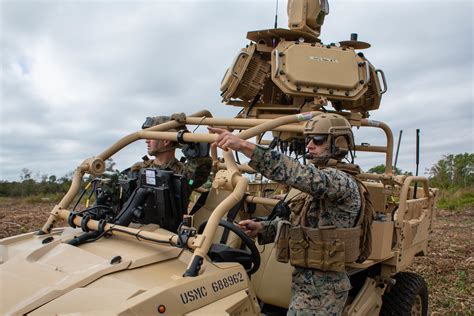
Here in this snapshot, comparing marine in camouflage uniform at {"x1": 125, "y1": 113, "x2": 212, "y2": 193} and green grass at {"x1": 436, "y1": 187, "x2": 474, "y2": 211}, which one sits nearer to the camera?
marine in camouflage uniform at {"x1": 125, "y1": 113, "x2": 212, "y2": 193}

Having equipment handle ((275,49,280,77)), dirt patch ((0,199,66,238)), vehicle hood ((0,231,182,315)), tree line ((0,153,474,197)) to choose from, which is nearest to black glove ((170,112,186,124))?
equipment handle ((275,49,280,77))

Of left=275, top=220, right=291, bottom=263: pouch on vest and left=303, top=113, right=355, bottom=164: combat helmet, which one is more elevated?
left=303, top=113, right=355, bottom=164: combat helmet

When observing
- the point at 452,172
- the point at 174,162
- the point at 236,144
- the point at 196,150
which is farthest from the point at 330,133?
the point at 452,172

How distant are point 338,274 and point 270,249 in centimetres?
105

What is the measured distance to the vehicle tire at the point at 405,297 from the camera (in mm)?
4215

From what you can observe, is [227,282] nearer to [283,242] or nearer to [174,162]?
[283,242]

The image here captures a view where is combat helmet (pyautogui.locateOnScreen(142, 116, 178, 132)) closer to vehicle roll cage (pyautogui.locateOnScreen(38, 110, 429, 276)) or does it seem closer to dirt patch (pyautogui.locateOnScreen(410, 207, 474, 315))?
vehicle roll cage (pyautogui.locateOnScreen(38, 110, 429, 276))

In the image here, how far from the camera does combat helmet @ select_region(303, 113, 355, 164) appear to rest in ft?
9.87

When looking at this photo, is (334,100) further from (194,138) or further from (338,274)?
(338,274)

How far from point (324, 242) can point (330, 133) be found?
633 millimetres

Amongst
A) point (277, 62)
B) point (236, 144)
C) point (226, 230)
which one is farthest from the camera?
point (277, 62)

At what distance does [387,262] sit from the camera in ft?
13.1

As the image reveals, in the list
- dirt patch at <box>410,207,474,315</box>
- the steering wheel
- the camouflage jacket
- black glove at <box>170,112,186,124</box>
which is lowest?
dirt patch at <box>410,207,474,315</box>

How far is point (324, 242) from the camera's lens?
2.92 metres
